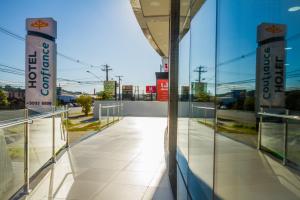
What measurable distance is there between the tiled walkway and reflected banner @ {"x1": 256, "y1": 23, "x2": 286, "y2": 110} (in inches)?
114

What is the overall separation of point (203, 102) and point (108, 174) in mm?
2717

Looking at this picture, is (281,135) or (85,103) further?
(85,103)

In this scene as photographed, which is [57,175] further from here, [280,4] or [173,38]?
[280,4]

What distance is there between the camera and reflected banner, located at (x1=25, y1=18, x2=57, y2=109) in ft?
26.8

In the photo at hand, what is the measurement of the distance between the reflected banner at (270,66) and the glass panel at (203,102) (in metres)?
0.95

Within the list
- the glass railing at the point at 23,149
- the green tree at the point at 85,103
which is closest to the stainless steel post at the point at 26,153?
the glass railing at the point at 23,149

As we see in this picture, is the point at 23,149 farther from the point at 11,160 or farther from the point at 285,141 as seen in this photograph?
the point at 285,141

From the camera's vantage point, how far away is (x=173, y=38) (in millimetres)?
4500

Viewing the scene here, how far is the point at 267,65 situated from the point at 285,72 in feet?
0.44

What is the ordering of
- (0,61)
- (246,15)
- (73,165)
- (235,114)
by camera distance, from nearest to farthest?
(246,15) < (235,114) < (73,165) < (0,61)

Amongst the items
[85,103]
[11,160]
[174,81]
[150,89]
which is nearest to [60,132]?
[11,160]

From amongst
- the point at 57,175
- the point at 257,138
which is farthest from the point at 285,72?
the point at 57,175

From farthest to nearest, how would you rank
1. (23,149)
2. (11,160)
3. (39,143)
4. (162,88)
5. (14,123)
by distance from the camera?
(162,88) < (39,143) < (23,149) < (11,160) < (14,123)

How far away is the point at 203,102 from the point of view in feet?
8.48
